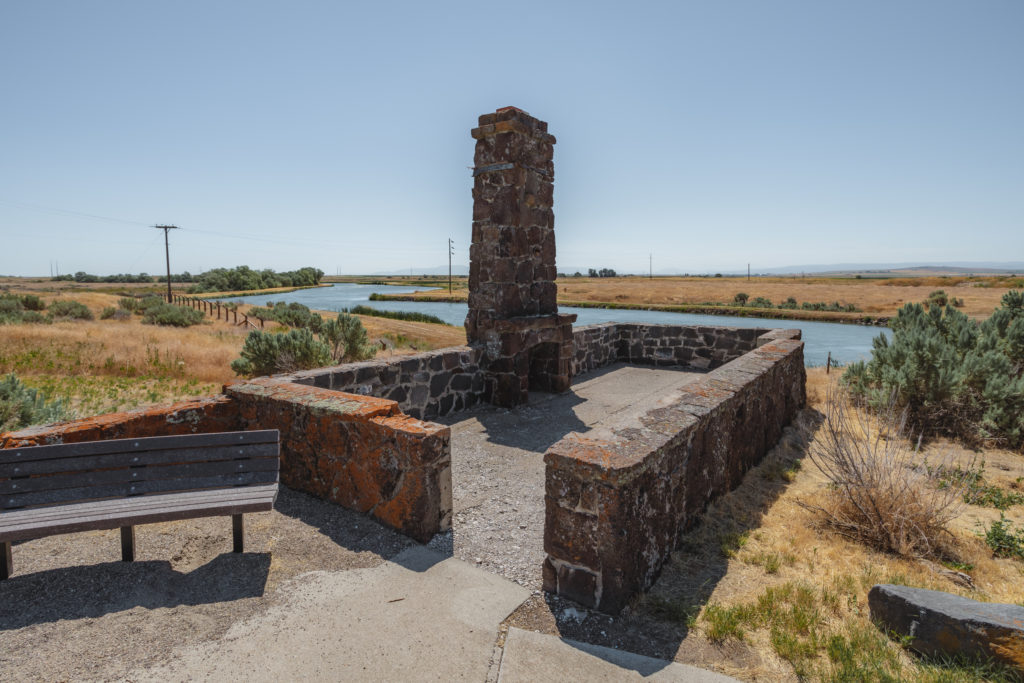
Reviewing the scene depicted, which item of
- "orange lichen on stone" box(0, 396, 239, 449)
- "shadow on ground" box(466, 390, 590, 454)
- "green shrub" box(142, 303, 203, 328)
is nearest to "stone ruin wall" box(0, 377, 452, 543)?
"orange lichen on stone" box(0, 396, 239, 449)

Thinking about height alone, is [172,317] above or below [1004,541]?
above

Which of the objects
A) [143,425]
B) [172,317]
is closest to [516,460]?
[143,425]

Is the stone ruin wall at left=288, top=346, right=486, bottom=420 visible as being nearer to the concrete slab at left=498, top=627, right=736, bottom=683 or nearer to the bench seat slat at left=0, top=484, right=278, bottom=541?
the bench seat slat at left=0, top=484, right=278, bottom=541

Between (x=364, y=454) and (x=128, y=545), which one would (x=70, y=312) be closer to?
(x=128, y=545)

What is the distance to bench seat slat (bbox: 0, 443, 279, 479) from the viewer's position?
3.03 meters

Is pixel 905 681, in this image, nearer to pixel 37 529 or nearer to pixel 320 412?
pixel 320 412

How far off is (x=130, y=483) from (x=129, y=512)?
0.36 m

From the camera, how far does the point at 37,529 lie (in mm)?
2746

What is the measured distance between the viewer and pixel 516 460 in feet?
17.3

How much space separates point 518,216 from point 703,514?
4561mm

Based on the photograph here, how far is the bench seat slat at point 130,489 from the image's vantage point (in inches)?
119

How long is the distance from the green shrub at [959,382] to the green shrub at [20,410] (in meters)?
10.5

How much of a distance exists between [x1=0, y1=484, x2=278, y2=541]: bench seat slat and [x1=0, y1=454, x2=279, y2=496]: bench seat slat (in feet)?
0.47

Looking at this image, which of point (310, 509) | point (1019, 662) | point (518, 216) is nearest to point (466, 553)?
point (310, 509)
